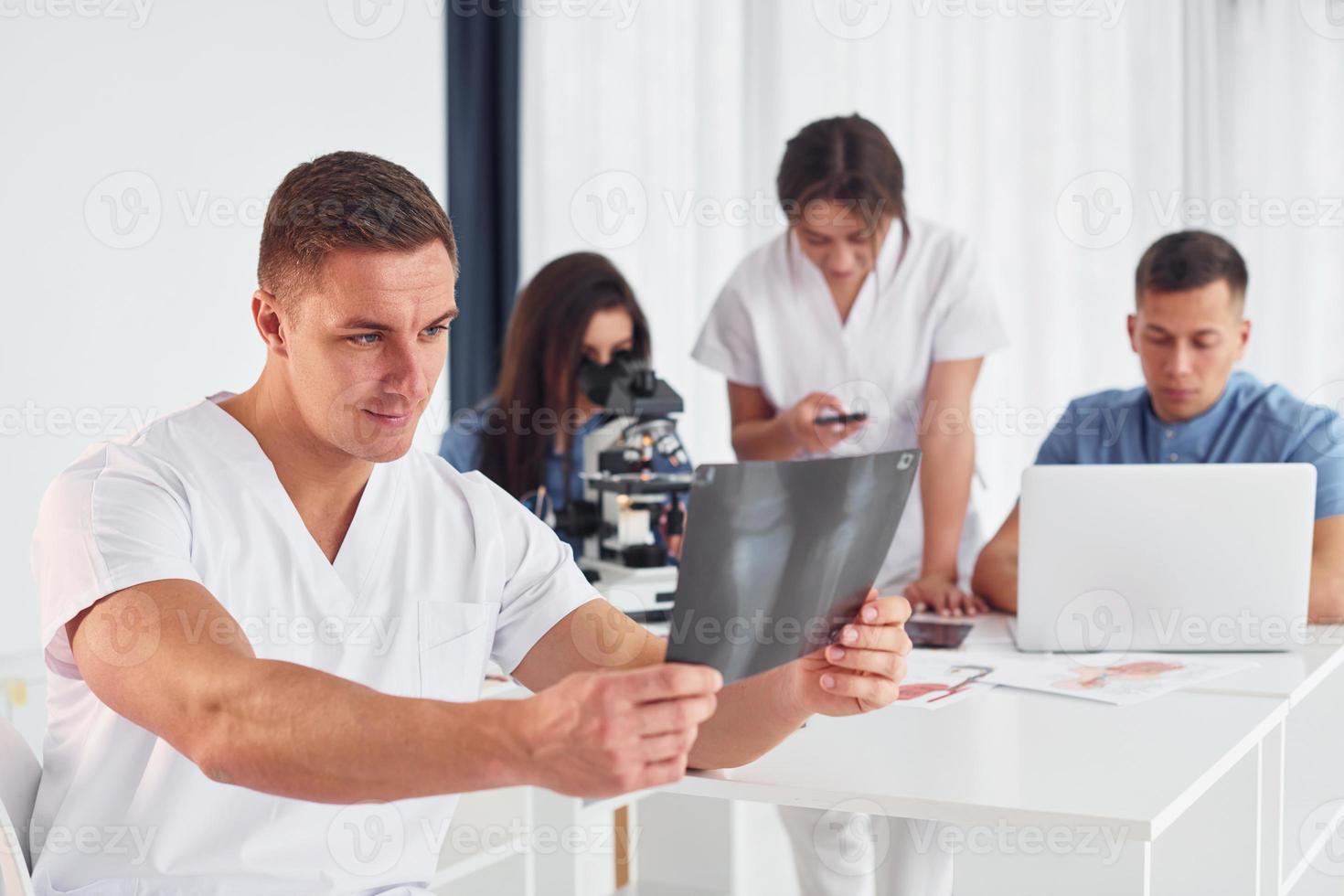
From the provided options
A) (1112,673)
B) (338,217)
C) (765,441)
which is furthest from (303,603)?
(765,441)

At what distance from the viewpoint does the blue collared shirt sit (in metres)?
2.63

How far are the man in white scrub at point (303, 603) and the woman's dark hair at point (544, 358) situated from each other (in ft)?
5.18

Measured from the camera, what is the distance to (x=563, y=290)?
321cm

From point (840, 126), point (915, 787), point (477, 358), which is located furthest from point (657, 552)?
point (477, 358)

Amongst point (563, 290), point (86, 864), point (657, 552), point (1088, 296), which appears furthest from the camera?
point (1088, 296)

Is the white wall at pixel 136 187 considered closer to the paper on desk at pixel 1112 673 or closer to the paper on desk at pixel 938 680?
the paper on desk at pixel 938 680

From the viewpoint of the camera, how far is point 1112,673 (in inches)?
84.3

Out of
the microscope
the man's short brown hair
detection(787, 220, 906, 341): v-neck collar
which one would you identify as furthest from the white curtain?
the man's short brown hair

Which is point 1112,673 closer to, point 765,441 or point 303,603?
point 765,441

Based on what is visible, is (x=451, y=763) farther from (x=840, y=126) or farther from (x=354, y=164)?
(x=840, y=126)

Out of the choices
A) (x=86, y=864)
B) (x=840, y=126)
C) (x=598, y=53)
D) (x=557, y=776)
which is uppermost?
(x=598, y=53)

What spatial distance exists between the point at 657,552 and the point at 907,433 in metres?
0.66

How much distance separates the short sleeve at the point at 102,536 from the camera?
1.23 meters

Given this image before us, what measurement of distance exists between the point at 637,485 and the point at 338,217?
4.48 feet
